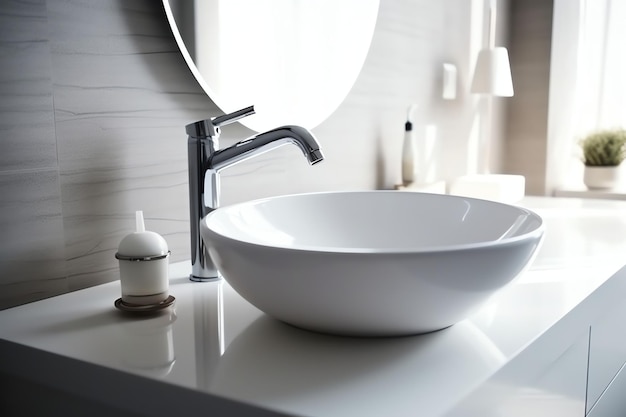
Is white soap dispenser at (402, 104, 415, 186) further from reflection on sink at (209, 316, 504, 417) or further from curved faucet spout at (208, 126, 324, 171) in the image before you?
reflection on sink at (209, 316, 504, 417)

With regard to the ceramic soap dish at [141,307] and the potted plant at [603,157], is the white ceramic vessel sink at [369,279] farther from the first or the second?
the potted plant at [603,157]

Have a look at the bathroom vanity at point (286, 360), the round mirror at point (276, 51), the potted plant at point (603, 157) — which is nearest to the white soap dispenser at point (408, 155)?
the round mirror at point (276, 51)

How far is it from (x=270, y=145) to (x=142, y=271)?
239 mm

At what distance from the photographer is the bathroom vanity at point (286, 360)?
525mm

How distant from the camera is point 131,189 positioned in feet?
2.96

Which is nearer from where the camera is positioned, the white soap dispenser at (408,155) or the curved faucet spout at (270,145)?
the curved faucet spout at (270,145)

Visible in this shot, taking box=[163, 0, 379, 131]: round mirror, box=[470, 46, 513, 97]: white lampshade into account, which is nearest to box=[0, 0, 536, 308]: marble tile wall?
box=[163, 0, 379, 131]: round mirror

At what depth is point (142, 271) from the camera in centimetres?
72

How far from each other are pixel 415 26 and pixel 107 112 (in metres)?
1.01

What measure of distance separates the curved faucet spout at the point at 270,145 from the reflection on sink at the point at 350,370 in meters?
0.23

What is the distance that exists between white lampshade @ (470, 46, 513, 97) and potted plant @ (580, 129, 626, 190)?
0.59m

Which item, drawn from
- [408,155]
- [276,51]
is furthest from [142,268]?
[408,155]

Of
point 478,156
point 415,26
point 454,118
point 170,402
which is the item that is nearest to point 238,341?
point 170,402

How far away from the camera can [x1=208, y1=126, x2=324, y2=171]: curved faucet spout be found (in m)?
0.78
